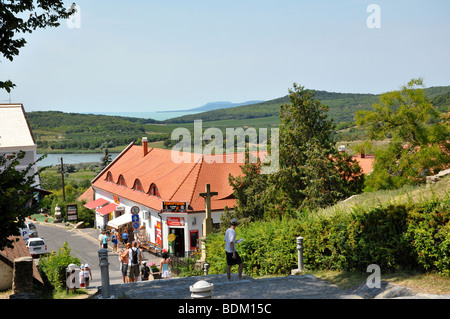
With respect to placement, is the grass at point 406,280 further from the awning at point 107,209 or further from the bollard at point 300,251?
the awning at point 107,209

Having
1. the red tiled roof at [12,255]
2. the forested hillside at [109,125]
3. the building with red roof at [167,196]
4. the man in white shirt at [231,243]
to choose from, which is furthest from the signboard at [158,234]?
the forested hillside at [109,125]

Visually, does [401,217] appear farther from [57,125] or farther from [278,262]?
[57,125]

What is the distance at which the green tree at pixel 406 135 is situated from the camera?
1089 inches

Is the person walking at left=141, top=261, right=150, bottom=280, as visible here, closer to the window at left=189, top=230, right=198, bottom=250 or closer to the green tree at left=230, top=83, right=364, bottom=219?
the green tree at left=230, top=83, right=364, bottom=219

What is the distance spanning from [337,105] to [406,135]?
354ft

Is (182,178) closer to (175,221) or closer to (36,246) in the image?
(175,221)

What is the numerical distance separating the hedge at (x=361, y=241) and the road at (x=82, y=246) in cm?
1277

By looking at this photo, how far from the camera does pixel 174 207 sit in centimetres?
3506

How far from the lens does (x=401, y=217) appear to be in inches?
405

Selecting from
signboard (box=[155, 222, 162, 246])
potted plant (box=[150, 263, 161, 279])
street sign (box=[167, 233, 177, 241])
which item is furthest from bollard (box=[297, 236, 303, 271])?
signboard (box=[155, 222, 162, 246])

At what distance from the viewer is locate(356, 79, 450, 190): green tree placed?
27.7 m

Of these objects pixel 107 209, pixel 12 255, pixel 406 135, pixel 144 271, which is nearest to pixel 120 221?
pixel 107 209
